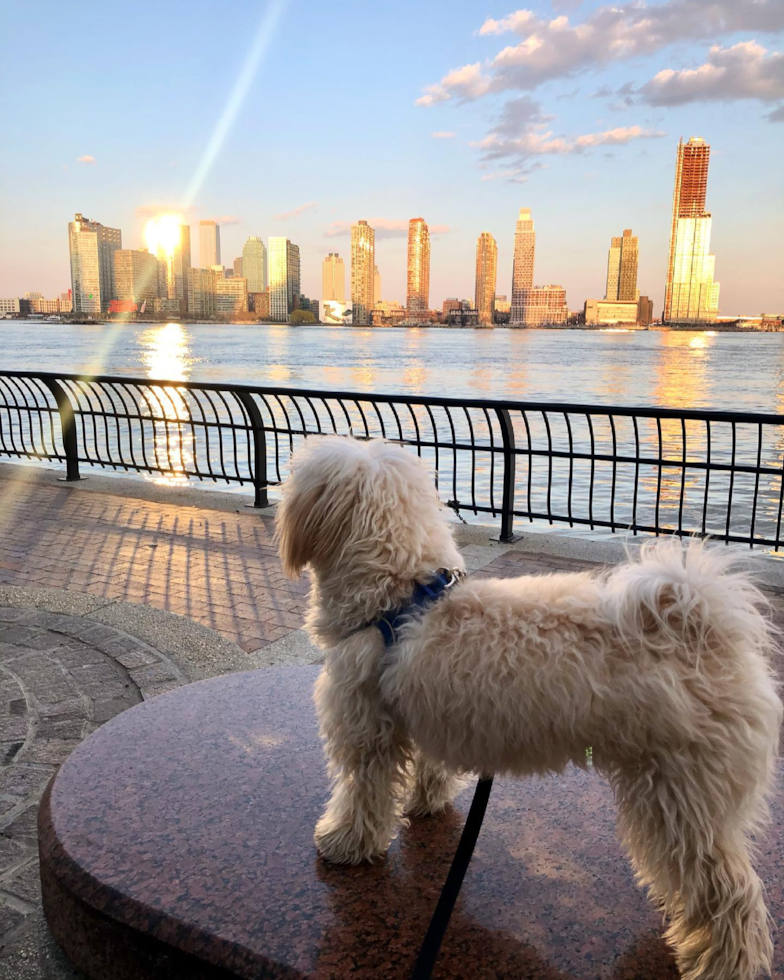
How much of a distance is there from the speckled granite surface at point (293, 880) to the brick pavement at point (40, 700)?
1.15ft

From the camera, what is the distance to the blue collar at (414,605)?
2.15m

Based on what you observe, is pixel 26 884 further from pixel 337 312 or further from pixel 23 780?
pixel 337 312

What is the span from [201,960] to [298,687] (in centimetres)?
162

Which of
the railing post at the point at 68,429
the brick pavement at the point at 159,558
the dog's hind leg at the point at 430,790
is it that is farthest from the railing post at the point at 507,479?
the railing post at the point at 68,429

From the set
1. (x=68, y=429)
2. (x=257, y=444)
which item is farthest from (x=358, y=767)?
(x=68, y=429)

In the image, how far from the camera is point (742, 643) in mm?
1896

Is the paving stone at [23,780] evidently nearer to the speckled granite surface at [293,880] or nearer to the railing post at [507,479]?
the speckled granite surface at [293,880]

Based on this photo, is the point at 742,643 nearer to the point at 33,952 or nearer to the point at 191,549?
the point at 33,952

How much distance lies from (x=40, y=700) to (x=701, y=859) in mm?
3623

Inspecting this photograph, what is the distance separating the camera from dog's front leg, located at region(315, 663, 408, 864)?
222cm

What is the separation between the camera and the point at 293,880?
2.40m

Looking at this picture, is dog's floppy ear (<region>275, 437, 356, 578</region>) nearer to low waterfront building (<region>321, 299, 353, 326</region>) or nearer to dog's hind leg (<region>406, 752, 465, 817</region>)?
dog's hind leg (<region>406, 752, 465, 817</region>)

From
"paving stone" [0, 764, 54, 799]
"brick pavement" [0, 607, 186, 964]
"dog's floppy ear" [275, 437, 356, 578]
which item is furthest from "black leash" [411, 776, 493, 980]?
"paving stone" [0, 764, 54, 799]

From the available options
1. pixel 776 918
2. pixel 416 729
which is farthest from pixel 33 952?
pixel 776 918
